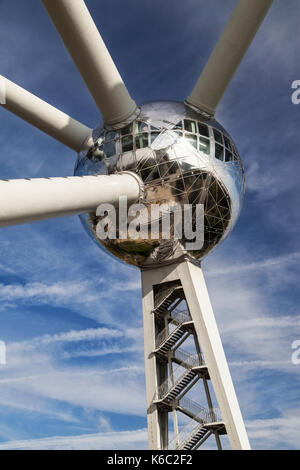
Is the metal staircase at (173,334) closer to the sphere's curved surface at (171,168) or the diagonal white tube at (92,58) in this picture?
the sphere's curved surface at (171,168)

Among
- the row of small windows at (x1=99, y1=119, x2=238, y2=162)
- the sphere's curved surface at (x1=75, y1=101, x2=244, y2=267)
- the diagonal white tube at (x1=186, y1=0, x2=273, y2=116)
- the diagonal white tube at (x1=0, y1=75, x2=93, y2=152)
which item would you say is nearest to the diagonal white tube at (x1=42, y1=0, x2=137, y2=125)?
the row of small windows at (x1=99, y1=119, x2=238, y2=162)

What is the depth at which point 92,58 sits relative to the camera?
38.8ft

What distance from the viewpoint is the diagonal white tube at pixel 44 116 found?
14734 mm

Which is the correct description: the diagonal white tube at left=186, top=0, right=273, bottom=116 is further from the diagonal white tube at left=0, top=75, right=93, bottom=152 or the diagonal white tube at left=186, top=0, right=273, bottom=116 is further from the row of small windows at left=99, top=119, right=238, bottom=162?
the diagonal white tube at left=0, top=75, right=93, bottom=152

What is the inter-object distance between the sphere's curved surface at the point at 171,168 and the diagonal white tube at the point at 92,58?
59 centimetres

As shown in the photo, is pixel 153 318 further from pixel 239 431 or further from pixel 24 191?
pixel 24 191

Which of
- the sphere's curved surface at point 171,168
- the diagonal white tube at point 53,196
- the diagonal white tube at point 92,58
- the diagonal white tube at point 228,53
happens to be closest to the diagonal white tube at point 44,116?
the sphere's curved surface at point 171,168

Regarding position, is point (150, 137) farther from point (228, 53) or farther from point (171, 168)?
point (228, 53)

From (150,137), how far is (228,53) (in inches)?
118

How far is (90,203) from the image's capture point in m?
10.2

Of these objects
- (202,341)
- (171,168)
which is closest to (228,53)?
(171,168)

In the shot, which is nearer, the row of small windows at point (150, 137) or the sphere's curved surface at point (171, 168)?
the sphere's curved surface at point (171, 168)
